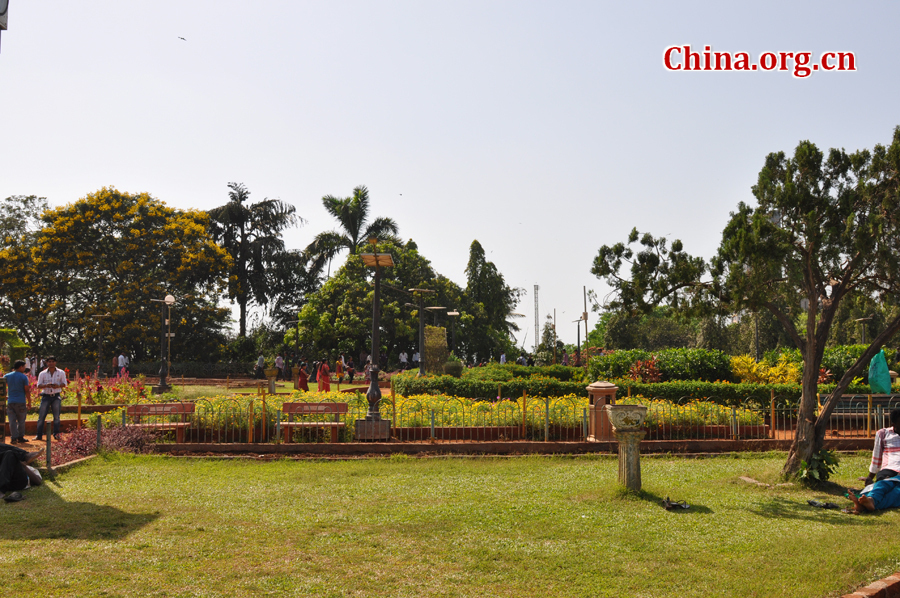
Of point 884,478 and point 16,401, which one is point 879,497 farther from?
point 16,401

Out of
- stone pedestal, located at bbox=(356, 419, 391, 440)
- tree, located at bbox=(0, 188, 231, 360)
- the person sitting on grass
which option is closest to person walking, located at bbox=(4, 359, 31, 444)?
the person sitting on grass

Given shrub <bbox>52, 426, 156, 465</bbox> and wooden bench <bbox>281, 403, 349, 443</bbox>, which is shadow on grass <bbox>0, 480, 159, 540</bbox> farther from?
wooden bench <bbox>281, 403, 349, 443</bbox>

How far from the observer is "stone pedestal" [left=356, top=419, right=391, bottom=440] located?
12484mm

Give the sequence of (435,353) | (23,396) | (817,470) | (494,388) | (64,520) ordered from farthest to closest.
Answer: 1. (435,353)
2. (494,388)
3. (23,396)
4. (817,470)
5. (64,520)

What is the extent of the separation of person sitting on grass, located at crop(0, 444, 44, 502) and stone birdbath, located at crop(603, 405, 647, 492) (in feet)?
22.2

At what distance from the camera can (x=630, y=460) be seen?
8.40 meters

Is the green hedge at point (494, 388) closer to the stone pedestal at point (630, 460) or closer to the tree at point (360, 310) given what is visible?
the stone pedestal at point (630, 460)

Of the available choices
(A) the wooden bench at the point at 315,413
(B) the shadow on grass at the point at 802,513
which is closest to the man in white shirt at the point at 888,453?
(B) the shadow on grass at the point at 802,513

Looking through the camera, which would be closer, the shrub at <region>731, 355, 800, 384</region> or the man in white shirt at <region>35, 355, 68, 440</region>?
the man in white shirt at <region>35, 355, 68, 440</region>

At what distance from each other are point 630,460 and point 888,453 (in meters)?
2.76

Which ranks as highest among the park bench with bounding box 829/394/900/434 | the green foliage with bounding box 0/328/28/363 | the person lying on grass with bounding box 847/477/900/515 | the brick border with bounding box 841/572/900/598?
the green foliage with bounding box 0/328/28/363

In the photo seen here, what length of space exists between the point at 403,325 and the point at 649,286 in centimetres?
3139

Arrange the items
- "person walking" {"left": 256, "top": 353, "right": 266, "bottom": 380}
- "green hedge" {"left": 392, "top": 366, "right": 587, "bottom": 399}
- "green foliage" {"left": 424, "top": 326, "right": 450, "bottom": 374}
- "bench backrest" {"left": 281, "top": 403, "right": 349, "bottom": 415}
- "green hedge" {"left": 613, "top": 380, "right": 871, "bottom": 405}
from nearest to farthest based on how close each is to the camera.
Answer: "bench backrest" {"left": 281, "top": 403, "right": 349, "bottom": 415} < "green hedge" {"left": 613, "top": 380, "right": 871, "bottom": 405} < "green hedge" {"left": 392, "top": 366, "right": 587, "bottom": 399} < "green foliage" {"left": 424, "top": 326, "right": 450, "bottom": 374} < "person walking" {"left": 256, "top": 353, "right": 266, "bottom": 380}

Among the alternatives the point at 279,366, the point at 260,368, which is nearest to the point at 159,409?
the point at 279,366
